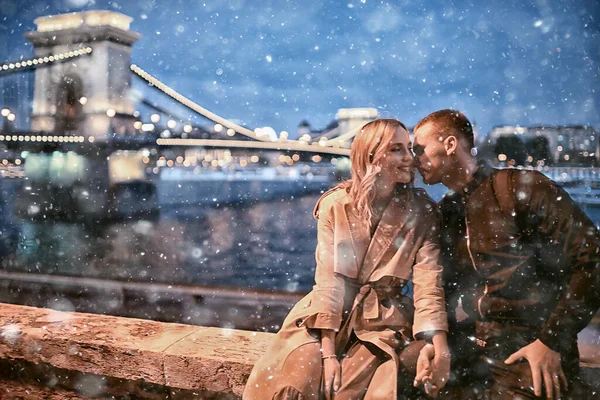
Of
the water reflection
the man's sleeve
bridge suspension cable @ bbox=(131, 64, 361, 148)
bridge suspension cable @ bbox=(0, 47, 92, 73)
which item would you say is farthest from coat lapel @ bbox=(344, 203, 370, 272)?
bridge suspension cable @ bbox=(0, 47, 92, 73)

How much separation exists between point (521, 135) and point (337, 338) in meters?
19.3

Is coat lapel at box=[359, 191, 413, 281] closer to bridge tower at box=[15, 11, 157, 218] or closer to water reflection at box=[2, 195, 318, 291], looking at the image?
water reflection at box=[2, 195, 318, 291]

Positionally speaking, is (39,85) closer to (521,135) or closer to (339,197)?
(521,135)

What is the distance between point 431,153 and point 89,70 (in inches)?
1105

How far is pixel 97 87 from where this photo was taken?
2692cm

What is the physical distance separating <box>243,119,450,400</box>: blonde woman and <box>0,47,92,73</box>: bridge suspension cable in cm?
2366

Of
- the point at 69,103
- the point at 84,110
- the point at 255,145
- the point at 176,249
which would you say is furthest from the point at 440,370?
the point at 69,103

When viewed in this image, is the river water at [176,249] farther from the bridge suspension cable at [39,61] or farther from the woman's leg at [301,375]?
the woman's leg at [301,375]

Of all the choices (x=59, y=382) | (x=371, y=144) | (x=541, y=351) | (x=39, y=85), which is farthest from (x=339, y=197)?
(x=39, y=85)

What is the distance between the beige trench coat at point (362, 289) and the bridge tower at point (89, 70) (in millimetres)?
24855

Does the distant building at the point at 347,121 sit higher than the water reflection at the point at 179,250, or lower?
higher

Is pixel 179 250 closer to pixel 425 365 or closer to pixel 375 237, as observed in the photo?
pixel 375 237

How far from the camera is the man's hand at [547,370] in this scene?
154 centimetres

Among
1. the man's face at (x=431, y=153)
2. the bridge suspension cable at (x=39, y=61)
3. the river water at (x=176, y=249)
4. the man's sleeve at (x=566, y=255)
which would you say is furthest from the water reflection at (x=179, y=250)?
the man's sleeve at (x=566, y=255)
